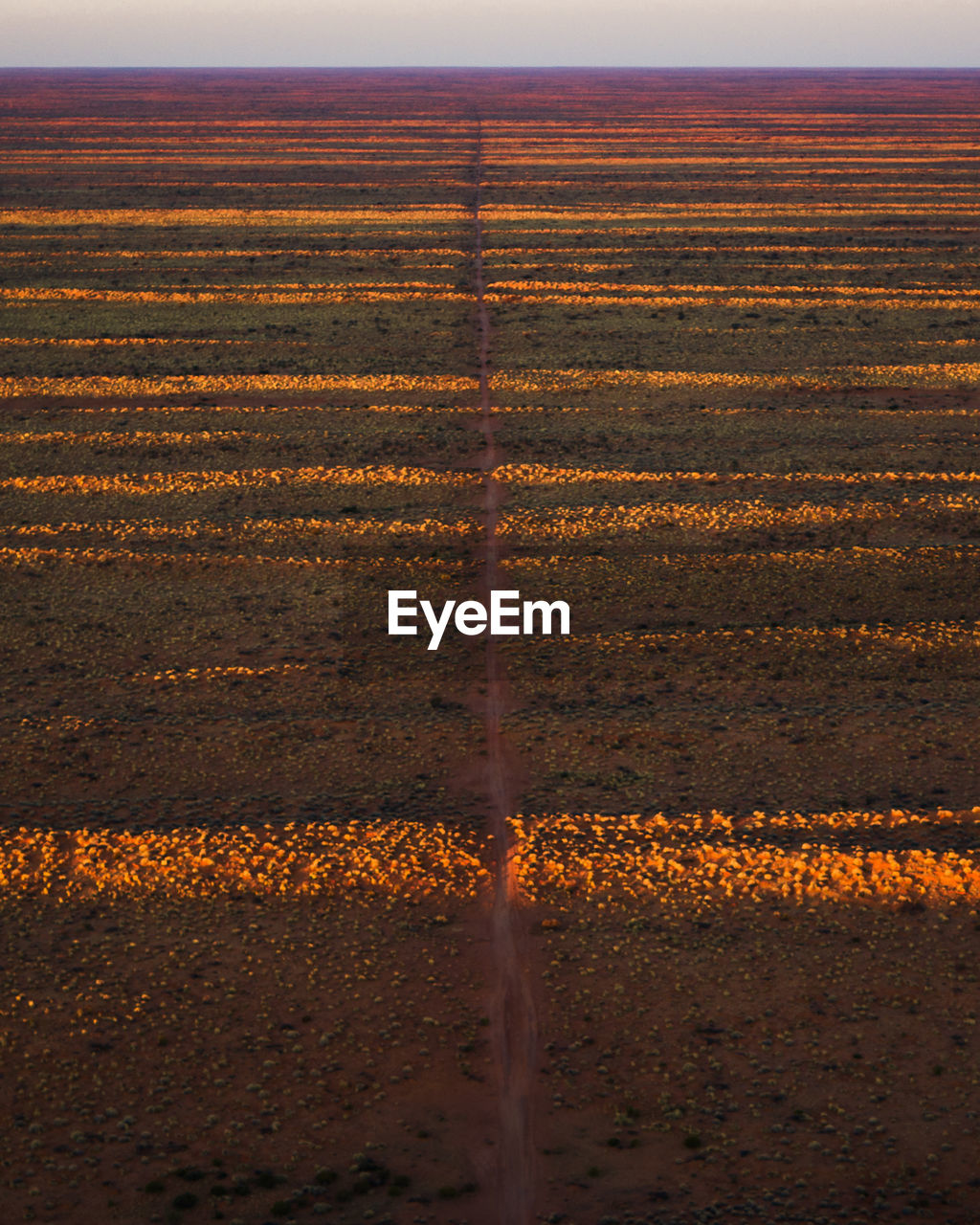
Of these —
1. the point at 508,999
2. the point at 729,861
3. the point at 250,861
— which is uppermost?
the point at 250,861

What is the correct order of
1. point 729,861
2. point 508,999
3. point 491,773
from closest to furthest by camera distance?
1. point 508,999
2. point 729,861
3. point 491,773

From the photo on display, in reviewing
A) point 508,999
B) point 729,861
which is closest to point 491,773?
point 729,861

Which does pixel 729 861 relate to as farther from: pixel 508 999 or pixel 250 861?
pixel 250 861

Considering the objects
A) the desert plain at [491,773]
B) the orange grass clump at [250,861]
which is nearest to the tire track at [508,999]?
the desert plain at [491,773]

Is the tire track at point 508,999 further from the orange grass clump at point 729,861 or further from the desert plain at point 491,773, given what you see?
the orange grass clump at point 729,861

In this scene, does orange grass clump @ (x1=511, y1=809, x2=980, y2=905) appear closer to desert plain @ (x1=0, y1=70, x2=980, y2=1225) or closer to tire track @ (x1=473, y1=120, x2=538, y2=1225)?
desert plain @ (x1=0, y1=70, x2=980, y2=1225)

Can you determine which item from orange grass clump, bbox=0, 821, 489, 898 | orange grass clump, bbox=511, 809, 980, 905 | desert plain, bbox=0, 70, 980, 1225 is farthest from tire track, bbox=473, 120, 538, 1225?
orange grass clump, bbox=0, 821, 489, 898
